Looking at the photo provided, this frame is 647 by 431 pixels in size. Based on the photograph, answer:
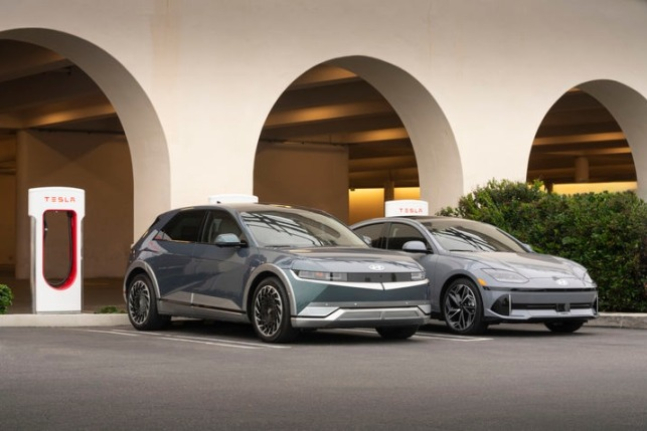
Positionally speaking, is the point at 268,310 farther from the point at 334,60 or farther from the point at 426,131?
the point at 426,131

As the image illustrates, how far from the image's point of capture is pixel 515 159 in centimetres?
2158

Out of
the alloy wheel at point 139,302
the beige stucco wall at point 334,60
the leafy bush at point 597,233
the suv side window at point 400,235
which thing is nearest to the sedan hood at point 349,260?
the suv side window at point 400,235

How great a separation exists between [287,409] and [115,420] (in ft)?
3.85

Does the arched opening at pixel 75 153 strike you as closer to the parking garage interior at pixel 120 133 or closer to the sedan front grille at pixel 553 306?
the parking garage interior at pixel 120 133

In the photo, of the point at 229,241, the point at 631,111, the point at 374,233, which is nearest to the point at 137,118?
the point at 374,233

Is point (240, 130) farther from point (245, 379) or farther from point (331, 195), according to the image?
point (331, 195)

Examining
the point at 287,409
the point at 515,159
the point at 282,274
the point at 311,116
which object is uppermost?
the point at 311,116

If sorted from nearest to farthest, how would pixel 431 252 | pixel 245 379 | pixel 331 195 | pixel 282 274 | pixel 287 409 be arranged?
pixel 287 409 < pixel 245 379 < pixel 282 274 < pixel 431 252 < pixel 331 195

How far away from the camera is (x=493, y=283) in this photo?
14.0 m

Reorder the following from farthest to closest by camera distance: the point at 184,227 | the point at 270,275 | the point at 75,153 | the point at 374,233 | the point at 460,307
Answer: the point at 75,153, the point at 374,233, the point at 184,227, the point at 460,307, the point at 270,275

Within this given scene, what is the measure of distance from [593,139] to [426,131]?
19763 millimetres

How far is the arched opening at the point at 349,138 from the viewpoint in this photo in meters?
20.6

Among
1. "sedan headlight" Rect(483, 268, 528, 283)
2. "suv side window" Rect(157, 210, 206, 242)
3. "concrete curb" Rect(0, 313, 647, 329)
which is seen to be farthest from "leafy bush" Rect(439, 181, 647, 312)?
"suv side window" Rect(157, 210, 206, 242)

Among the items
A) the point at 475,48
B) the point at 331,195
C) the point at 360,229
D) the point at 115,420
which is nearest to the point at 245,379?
the point at 115,420
